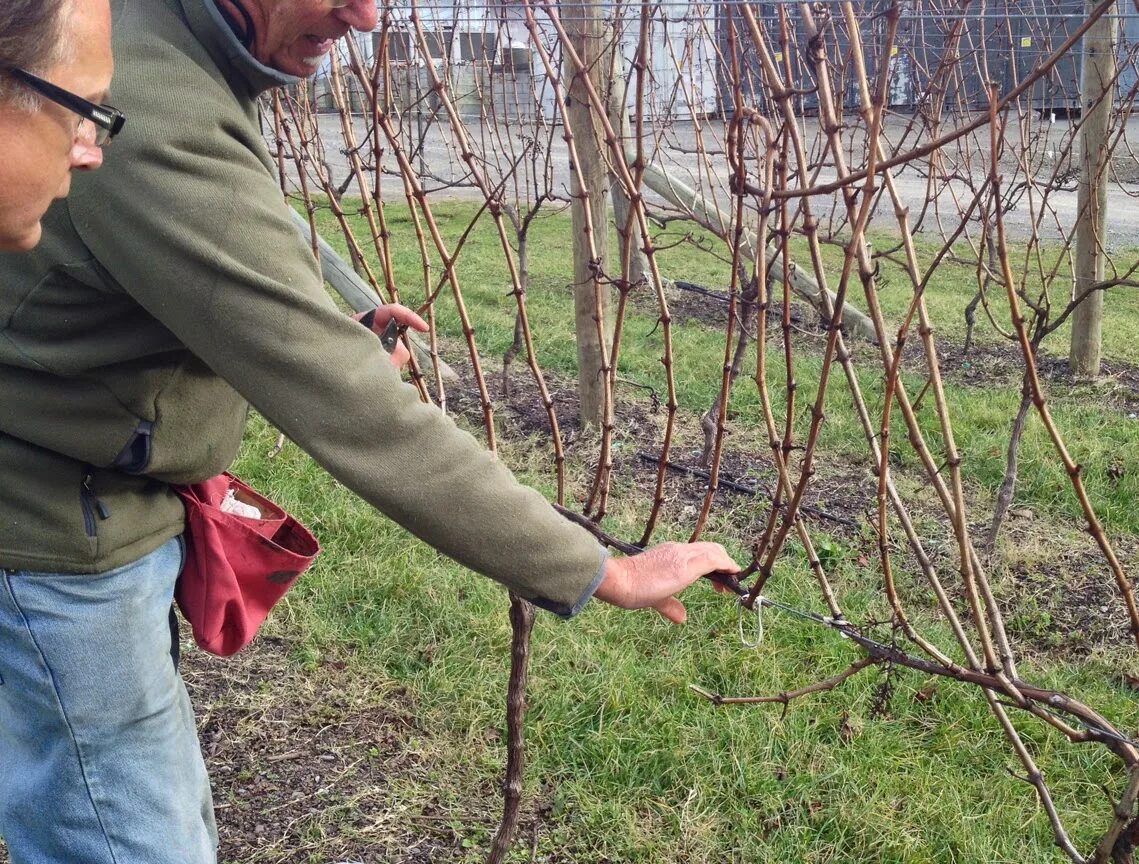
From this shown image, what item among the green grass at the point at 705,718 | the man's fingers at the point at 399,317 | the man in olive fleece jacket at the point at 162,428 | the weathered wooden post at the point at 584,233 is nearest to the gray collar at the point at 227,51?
the man in olive fleece jacket at the point at 162,428

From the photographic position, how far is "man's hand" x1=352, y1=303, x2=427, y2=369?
73.8 inches

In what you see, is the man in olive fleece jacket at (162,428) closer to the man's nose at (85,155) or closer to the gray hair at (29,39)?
the man's nose at (85,155)

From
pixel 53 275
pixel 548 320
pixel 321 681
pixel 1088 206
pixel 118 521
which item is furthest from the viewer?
pixel 548 320

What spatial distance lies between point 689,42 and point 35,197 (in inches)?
172

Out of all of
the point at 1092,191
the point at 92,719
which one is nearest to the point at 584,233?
the point at 1092,191

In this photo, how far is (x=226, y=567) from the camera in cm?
167

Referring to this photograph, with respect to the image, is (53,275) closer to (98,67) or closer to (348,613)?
(98,67)

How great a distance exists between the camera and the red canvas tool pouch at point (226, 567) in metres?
1.66

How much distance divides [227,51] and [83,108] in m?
0.35

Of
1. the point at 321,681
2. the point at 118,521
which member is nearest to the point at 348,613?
the point at 321,681

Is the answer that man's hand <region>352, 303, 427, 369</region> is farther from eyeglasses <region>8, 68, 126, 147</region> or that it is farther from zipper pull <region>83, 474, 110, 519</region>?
eyeglasses <region>8, 68, 126, 147</region>

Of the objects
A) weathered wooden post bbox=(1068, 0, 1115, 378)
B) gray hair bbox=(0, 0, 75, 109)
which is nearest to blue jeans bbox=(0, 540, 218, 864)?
gray hair bbox=(0, 0, 75, 109)

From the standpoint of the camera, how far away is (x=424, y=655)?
126 inches

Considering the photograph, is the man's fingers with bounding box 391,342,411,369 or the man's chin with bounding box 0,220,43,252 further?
the man's fingers with bounding box 391,342,411,369
